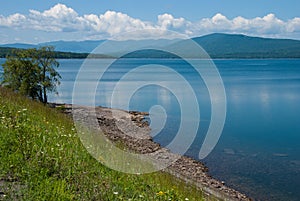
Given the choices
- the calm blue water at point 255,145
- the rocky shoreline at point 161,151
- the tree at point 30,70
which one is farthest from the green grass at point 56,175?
the tree at point 30,70

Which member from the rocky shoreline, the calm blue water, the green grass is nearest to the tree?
the rocky shoreline

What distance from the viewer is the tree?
4160 centimetres

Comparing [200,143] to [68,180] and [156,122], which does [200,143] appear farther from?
[68,180]

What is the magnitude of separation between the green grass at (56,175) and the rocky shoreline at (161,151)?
458 cm

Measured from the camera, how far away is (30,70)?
42125mm

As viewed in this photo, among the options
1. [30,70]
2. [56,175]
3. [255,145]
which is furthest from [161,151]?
[30,70]

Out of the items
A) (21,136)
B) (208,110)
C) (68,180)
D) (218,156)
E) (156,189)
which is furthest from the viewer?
(208,110)

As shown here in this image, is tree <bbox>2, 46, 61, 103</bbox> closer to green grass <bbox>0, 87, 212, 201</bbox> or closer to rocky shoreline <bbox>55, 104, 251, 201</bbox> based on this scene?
rocky shoreline <bbox>55, 104, 251, 201</bbox>

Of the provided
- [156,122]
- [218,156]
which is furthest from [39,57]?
[218,156]

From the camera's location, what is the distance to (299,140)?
29188 mm

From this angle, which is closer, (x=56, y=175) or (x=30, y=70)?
(x=56, y=175)

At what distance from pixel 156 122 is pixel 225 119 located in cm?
725

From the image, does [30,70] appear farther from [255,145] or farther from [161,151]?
[255,145]

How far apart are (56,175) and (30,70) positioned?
3793 centimetres
